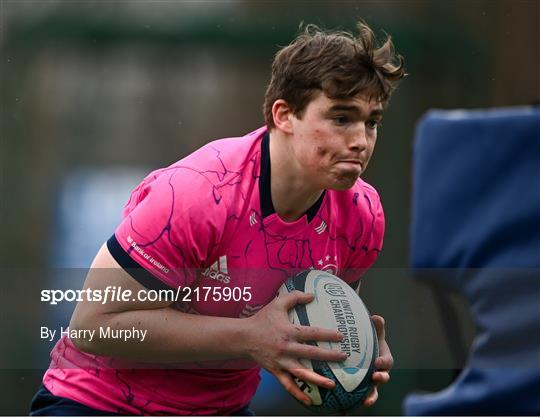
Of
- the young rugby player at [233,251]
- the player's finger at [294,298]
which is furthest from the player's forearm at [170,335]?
the player's finger at [294,298]

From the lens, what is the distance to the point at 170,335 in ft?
8.14

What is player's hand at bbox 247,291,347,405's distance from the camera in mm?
2475

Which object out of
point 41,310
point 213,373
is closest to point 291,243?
point 213,373

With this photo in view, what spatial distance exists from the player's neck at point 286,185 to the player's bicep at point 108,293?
40 centimetres

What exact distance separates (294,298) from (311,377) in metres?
0.19

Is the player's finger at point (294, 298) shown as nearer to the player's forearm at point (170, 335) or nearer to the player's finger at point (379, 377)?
the player's forearm at point (170, 335)

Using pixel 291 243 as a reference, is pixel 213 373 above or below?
below

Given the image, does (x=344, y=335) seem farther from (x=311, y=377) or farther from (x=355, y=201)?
(x=355, y=201)

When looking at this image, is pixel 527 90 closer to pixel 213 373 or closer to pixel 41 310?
pixel 41 310

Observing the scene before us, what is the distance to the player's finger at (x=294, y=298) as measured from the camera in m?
2.50

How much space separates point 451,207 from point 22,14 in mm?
3834

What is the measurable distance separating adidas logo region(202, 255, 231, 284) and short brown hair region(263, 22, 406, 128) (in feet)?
1.24

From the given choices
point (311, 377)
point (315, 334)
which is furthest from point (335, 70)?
point (311, 377)

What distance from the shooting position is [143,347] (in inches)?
97.4
